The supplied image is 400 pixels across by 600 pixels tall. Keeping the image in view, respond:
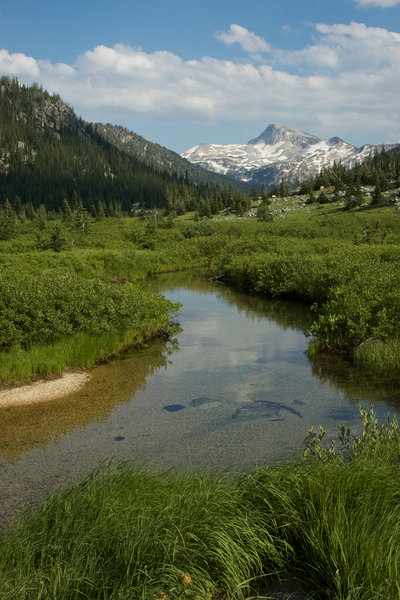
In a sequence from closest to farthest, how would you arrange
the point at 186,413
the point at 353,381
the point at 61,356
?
the point at 186,413 < the point at 353,381 < the point at 61,356

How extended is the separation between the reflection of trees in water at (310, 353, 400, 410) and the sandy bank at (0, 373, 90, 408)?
34.4ft

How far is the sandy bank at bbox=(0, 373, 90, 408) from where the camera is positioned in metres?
17.0

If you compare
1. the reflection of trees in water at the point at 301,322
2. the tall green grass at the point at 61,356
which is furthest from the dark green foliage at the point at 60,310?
the reflection of trees in water at the point at 301,322

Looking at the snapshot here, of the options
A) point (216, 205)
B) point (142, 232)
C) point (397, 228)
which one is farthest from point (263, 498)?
point (216, 205)

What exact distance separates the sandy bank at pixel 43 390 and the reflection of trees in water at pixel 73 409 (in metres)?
0.36

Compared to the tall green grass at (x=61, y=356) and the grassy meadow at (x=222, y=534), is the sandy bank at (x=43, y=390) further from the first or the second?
the grassy meadow at (x=222, y=534)

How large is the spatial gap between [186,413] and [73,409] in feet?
13.8

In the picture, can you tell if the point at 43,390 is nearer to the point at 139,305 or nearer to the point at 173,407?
the point at 173,407

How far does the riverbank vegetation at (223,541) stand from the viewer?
605 cm

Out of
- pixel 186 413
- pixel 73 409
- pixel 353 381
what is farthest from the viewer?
pixel 353 381

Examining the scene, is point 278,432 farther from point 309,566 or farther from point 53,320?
point 53,320

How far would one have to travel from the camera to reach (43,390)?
1791cm

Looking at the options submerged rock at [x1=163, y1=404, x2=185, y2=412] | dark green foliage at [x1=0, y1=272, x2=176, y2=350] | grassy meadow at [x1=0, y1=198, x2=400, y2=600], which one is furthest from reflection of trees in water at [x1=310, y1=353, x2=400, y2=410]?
dark green foliage at [x1=0, y1=272, x2=176, y2=350]

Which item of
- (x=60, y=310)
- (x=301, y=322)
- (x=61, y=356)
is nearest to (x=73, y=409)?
(x=61, y=356)
